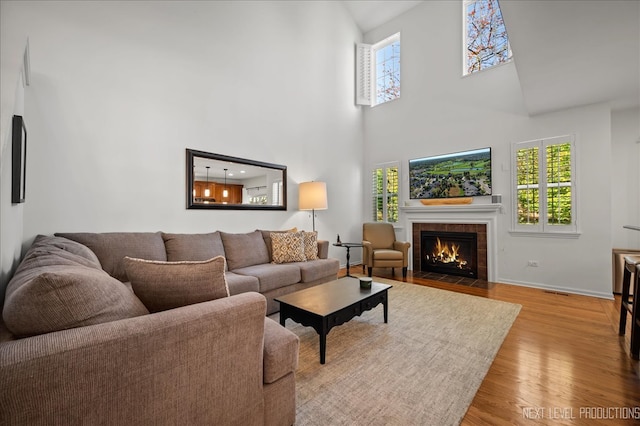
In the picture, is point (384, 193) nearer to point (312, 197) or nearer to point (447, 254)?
point (447, 254)

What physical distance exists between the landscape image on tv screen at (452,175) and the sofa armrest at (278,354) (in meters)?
4.26

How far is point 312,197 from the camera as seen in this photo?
13.9 ft

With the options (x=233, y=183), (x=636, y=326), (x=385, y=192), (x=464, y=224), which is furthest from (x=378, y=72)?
(x=636, y=326)

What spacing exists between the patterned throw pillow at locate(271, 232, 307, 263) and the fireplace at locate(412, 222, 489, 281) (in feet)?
8.30

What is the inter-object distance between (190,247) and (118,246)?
0.62m

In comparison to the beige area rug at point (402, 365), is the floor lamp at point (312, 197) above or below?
above

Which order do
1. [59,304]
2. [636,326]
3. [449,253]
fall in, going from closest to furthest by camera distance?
[59,304] < [636,326] < [449,253]

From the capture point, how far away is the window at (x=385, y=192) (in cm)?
543

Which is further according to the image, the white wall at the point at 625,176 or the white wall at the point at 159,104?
the white wall at the point at 625,176

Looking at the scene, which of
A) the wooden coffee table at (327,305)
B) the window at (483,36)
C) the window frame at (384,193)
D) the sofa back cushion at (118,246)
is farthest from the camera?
the window frame at (384,193)

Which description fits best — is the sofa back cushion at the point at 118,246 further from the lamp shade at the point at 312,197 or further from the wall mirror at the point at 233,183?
the lamp shade at the point at 312,197

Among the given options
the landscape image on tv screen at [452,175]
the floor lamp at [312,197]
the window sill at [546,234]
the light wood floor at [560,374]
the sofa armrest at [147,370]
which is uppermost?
the landscape image on tv screen at [452,175]

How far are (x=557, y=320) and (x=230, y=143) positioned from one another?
426 cm

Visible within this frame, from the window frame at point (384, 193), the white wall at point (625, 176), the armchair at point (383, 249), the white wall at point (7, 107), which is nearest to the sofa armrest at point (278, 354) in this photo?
the white wall at point (7, 107)
